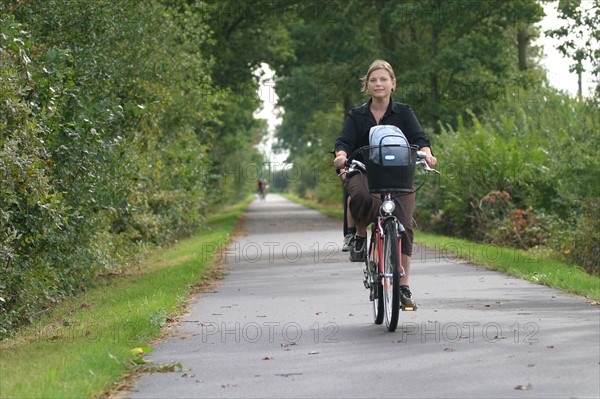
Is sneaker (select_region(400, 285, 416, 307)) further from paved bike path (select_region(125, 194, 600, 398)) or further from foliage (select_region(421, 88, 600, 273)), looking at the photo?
foliage (select_region(421, 88, 600, 273))

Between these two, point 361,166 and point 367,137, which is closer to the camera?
point 361,166

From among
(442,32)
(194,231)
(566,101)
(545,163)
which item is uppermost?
(442,32)

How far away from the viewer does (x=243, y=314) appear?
392 inches

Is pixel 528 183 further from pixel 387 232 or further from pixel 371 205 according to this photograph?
pixel 387 232

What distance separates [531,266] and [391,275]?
6069mm

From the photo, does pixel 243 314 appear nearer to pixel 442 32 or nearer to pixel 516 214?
pixel 516 214

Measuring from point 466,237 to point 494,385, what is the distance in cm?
1709

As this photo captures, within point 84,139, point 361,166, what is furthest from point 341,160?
point 84,139

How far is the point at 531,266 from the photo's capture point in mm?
13555

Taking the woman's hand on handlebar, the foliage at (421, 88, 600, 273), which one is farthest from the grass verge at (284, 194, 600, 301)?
the woman's hand on handlebar

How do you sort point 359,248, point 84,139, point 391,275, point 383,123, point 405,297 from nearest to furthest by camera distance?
point 391,275, point 405,297, point 383,123, point 359,248, point 84,139

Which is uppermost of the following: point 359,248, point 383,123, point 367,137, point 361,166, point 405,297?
point 383,123

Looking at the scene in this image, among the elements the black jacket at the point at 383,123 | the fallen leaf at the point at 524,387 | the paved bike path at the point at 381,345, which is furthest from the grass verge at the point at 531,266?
the fallen leaf at the point at 524,387

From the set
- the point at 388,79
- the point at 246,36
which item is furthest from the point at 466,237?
the point at 246,36
